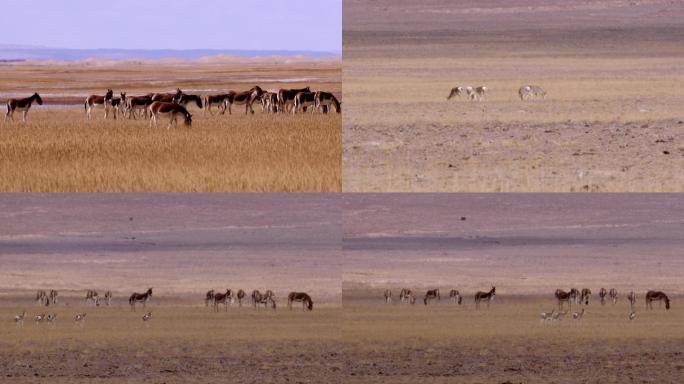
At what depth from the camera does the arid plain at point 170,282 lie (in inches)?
675

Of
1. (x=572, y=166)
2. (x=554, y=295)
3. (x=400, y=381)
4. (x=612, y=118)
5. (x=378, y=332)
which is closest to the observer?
(x=400, y=381)

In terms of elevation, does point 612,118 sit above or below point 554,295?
above

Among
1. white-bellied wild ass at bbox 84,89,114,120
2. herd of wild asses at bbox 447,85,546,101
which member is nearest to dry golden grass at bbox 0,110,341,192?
herd of wild asses at bbox 447,85,546,101

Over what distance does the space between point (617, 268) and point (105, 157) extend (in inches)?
281

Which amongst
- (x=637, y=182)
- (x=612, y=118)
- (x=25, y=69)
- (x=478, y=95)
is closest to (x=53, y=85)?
(x=25, y=69)

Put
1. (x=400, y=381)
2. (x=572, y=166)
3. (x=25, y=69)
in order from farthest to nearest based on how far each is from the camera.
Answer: (x=25, y=69) < (x=572, y=166) < (x=400, y=381)

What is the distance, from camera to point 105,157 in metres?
20.4

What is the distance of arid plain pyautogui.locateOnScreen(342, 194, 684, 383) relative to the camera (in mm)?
17219

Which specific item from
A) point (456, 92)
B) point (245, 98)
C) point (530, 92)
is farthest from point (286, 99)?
point (530, 92)

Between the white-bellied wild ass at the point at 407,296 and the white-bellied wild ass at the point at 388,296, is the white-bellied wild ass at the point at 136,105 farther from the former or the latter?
the white-bellied wild ass at the point at 407,296

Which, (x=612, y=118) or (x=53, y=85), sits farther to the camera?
(x=53, y=85)

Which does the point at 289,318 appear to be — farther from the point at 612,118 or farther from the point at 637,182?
the point at 612,118

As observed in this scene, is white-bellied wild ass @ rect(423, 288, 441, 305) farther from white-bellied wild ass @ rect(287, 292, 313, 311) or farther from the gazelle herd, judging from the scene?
white-bellied wild ass @ rect(287, 292, 313, 311)

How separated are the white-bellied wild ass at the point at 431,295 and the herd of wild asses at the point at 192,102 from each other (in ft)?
23.6
